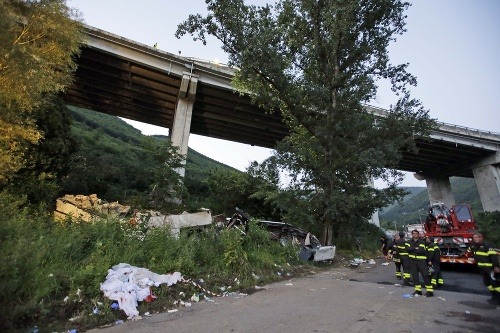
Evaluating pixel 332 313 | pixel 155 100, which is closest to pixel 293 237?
pixel 332 313

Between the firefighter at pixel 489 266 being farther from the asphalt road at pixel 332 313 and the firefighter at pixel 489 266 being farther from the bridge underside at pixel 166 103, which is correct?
the bridge underside at pixel 166 103

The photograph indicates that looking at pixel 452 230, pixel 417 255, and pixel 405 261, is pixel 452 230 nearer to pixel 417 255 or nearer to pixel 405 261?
pixel 405 261

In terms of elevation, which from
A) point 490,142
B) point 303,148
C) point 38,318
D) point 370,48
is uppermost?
point 490,142

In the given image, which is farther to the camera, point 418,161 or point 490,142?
point 418,161

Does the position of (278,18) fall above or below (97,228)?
above

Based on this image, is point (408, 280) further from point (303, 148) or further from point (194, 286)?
point (303, 148)

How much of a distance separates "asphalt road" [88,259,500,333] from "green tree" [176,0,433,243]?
5.76m

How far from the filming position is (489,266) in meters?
6.07

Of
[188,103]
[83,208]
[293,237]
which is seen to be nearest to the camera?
[83,208]

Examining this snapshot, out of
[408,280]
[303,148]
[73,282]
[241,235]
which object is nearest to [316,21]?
[303,148]

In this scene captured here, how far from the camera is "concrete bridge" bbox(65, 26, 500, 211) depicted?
20141 mm

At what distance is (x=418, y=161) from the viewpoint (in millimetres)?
38531

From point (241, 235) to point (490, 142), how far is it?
36441mm

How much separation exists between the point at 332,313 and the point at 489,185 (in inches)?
1554
